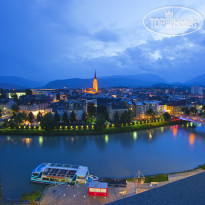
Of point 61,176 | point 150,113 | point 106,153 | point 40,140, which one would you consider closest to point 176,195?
point 61,176

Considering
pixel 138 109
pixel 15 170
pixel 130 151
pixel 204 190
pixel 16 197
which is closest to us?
pixel 204 190

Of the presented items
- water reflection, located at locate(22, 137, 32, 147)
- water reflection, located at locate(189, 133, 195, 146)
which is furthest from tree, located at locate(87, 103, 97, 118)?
water reflection, located at locate(189, 133, 195, 146)

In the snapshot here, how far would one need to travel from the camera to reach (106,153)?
452cm

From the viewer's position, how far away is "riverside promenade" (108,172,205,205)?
0.59m

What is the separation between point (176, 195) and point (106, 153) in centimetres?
403

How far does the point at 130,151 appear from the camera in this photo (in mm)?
4652

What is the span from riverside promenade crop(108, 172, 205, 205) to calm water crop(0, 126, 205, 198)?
281 cm

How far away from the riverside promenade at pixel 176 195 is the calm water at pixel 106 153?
281 centimetres

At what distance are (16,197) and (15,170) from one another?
3.34 ft

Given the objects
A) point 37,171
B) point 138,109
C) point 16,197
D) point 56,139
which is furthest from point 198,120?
point 16,197

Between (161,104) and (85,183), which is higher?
(161,104)

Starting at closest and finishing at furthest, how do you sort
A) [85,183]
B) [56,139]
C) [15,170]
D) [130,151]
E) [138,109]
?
[85,183] < [15,170] < [130,151] < [56,139] < [138,109]

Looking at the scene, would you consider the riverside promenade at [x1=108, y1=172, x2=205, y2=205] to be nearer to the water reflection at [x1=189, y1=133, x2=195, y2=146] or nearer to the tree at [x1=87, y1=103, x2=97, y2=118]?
the water reflection at [x1=189, y1=133, x2=195, y2=146]

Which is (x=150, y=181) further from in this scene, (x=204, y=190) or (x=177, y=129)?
(x=177, y=129)
